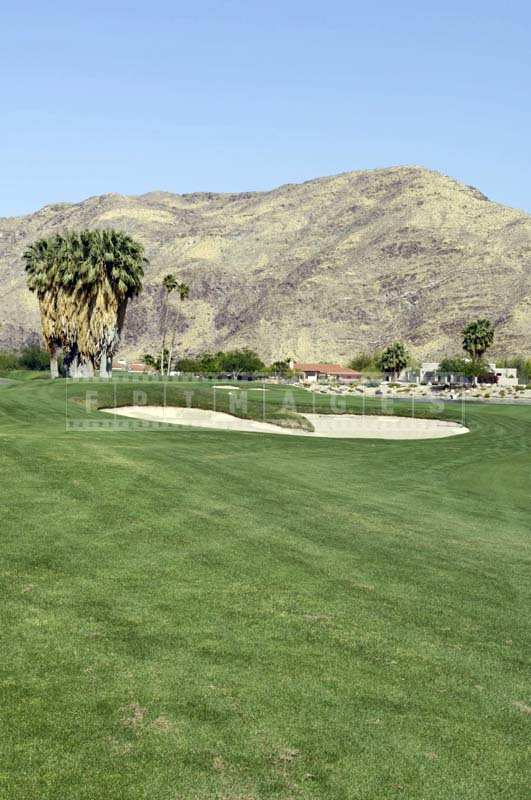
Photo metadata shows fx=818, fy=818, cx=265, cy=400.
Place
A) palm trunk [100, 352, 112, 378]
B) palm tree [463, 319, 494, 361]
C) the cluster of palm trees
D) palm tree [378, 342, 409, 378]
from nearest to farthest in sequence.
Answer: the cluster of palm trees → palm trunk [100, 352, 112, 378] → palm tree [463, 319, 494, 361] → palm tree [378, 342, 409, 378]

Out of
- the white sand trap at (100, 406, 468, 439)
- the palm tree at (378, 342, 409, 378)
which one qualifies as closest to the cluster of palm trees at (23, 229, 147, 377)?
the white sand trap at (100, 406, 468, 439)

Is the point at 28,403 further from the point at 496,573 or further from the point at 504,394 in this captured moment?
the point at 504,394

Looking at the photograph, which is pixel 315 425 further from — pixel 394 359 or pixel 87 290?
pixel 394 359

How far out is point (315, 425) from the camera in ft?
177

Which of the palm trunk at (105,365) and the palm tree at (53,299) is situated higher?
the palm tree at (53,299)

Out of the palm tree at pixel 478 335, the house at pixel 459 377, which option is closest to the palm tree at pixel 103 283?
the palm tree at pixel 478 335

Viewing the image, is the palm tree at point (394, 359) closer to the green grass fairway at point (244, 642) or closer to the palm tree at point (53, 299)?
the palm tree at point (53, 299)

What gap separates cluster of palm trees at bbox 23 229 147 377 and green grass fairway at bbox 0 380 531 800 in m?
67.3

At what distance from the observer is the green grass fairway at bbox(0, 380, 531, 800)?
22.3ft

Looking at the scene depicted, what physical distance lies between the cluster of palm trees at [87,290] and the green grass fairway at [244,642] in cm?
6728

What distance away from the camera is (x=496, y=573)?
1436 cm

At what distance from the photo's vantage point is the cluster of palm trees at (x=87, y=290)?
84.6 meters

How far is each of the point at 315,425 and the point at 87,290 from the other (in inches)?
1631

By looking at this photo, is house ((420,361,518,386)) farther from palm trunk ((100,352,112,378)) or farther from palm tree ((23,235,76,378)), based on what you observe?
palm tree ((23,235,76,378))
